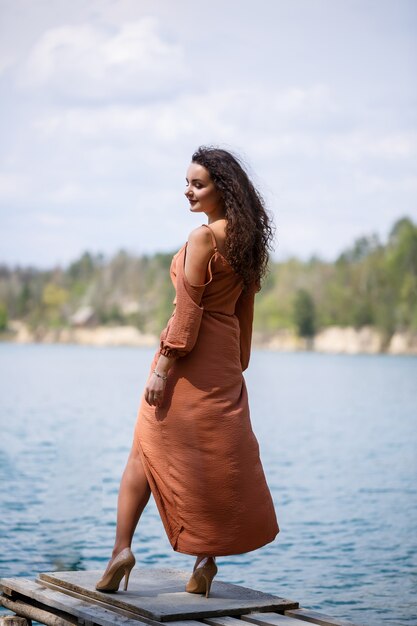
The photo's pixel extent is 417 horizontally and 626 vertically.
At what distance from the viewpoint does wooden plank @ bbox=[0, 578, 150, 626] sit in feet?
13.1

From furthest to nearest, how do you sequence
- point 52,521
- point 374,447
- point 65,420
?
1. point 65,420
2. point 374,447
3. point 52,521

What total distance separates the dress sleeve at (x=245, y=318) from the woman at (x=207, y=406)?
0.10m

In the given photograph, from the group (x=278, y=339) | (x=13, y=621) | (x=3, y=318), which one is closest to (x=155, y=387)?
(x=13, y=621)

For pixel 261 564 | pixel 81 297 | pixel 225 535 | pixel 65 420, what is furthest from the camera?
A: pixel 81 297

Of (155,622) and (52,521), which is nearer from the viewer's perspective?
(155,622)

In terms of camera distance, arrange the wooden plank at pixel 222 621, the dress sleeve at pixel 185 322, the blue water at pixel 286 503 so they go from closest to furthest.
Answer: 1. the wooden plank at pixel 222 621
2. the dress sleeve at pixel 185 322
3. the blue water at pixel 286 503

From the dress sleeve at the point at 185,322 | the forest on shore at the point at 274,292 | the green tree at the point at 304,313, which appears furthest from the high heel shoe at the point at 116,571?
the green tree at the point at 304,313

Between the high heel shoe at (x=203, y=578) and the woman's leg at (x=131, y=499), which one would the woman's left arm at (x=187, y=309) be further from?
the high heel shoe at (x=203, y=578)

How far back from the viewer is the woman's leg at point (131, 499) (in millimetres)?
4371

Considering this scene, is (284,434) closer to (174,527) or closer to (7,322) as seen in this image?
(174,527)

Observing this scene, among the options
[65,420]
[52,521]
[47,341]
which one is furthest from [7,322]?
[52,521]

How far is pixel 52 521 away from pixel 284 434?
1132 centimetres

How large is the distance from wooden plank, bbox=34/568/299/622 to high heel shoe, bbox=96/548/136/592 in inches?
1.4

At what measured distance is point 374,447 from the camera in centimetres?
1912
